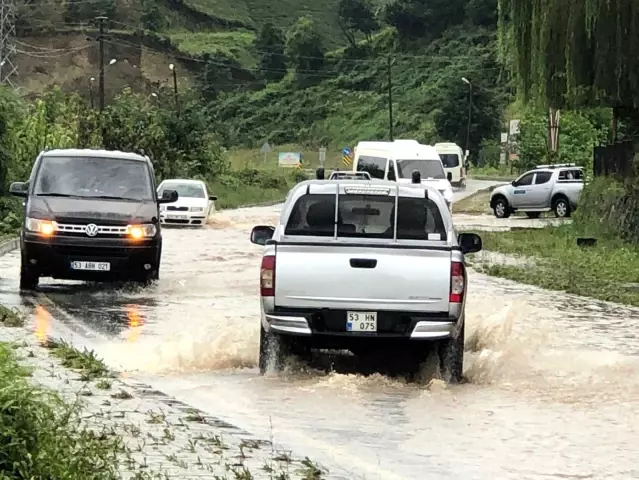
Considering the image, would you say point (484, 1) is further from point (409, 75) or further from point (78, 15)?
point (78, 15)

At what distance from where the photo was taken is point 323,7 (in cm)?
17150

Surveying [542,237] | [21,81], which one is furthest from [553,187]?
[21,81]

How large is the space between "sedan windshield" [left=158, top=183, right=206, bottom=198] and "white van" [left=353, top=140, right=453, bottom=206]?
296 inches

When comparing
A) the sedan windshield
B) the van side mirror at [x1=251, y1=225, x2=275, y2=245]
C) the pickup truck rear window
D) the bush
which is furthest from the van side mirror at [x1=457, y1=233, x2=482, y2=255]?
the sedan windshield

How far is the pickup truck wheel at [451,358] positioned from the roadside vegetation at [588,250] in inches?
316

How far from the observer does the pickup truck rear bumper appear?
1072 cm

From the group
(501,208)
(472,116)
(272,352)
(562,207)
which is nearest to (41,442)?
(272,352)

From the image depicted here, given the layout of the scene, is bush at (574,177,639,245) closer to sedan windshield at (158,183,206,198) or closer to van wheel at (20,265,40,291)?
sedan windshield at (158,183,206,198)

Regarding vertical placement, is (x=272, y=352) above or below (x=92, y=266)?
below

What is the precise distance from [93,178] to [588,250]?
43.5 feet

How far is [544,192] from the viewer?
44594 mm

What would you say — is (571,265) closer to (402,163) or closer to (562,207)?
(562,207)

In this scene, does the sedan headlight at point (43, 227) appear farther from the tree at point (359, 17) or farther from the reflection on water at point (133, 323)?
the tree at point (359, 17)

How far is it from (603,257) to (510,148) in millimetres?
55322
